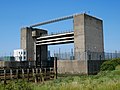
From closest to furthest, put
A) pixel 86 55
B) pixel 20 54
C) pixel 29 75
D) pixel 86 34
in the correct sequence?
pixel 29 75, pixel 86 55, pixel 86 34, pixel 20 54

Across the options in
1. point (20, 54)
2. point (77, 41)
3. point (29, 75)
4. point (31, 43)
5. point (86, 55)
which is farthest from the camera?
point (31, 43)

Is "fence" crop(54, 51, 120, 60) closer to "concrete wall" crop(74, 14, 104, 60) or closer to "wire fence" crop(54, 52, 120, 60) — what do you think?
"wire fence" crop(54, 52, 120, 60)

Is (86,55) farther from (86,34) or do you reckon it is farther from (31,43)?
(31,43)

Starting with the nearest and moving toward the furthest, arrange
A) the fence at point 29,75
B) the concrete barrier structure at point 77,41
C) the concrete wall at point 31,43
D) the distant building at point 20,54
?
the fence at point 29,75 < the concrete barrier structure at point 77,41 < the distant building at point 20,54 < the concrete wall at point 31,43

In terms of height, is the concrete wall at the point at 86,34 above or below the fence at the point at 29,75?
above

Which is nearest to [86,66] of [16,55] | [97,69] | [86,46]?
[97,69]

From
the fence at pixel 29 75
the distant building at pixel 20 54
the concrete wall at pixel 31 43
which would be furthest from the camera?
the concrete wall at pixel 31 43

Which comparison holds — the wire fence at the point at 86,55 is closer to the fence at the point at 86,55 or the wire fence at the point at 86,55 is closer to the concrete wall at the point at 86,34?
the fence at the point at 86,55

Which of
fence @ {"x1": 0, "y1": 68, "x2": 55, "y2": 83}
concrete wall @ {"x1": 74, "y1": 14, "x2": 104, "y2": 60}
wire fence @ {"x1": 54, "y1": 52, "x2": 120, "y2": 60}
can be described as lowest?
fence @ {"x1": 0, "y1": 68, "x2": 55, "y2": 83}

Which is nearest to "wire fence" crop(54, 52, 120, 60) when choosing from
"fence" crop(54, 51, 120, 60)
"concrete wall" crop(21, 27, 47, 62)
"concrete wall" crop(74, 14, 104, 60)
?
"fence" crop(54, 51, 120, 60)

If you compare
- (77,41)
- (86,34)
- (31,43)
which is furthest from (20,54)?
(86,34)

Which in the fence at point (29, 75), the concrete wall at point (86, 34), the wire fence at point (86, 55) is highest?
the concrete wall at point (86, 34)

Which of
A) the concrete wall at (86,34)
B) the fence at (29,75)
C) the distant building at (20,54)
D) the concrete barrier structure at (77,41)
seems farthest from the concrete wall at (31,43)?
the fence at (29,75)

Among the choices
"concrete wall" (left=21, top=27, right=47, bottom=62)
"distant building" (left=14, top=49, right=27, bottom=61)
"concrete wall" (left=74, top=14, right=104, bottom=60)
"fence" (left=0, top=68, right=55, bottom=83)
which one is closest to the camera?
"fence" (left=0, top=68, right=55, bottom=83)
